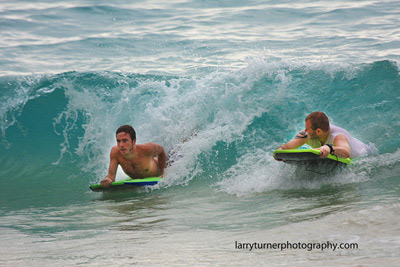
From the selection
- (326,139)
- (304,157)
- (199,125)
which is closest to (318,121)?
(326,139)

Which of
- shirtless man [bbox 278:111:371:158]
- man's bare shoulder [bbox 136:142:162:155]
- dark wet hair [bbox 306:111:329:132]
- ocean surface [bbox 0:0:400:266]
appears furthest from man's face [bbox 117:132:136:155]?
dark wet hair [bbox 306:111:329:132]

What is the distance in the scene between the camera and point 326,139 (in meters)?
5.93

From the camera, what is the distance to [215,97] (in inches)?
372

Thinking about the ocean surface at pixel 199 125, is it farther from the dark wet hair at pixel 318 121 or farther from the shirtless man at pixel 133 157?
the dark wet hair at pixel 318 121

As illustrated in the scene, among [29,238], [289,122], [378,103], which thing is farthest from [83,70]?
[29,238]

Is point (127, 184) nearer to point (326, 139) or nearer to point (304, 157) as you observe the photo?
point (304, 157)

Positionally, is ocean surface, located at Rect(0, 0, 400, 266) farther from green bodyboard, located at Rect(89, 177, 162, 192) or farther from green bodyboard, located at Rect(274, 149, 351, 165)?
green bodyboard, located at Rect(274, 149, 351, 165)

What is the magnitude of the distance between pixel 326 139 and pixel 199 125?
3397mm

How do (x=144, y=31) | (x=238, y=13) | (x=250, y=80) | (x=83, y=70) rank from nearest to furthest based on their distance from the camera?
(x=250, y=80) < (x=83, y=70) < (x=144, y=31) < (x=238, y=13)

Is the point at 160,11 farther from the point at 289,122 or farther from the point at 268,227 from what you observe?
the point at 268,227

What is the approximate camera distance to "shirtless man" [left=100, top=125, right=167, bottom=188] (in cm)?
665

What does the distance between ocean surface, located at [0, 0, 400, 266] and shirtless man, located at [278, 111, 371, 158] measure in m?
0.32

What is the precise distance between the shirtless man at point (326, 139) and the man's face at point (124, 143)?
7.59ft

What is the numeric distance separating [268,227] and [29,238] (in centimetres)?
228
